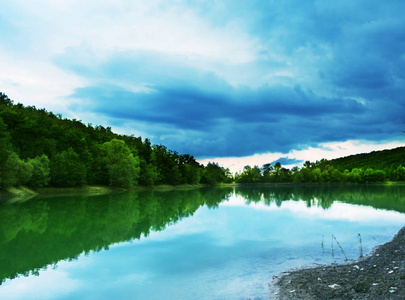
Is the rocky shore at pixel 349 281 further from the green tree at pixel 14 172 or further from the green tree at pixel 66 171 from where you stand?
the green tree at pixel 66 171

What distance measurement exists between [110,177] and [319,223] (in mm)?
72024

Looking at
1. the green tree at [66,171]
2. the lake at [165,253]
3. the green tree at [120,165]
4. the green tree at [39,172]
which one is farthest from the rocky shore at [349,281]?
the green tree at [120,165]

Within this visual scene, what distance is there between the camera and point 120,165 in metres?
92.1

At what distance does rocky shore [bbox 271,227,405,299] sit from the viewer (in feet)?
34.5

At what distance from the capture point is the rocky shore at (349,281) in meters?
10.5

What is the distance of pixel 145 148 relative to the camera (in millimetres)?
135250

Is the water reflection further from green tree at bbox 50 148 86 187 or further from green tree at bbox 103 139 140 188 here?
green tree at bbox 103 139 140 188

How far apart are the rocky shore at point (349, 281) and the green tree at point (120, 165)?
269 feet

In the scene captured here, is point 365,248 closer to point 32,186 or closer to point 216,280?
point 216,280

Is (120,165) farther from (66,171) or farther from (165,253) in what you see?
(165,253)

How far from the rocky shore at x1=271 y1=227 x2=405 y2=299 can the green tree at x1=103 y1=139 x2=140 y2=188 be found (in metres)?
81.9

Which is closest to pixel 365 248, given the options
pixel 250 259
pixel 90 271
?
pixel 250 259

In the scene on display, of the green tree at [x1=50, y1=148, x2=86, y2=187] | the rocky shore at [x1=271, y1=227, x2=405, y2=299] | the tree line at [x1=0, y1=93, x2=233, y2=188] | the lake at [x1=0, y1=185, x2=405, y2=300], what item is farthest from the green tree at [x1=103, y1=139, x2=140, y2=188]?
the rocky shore at [x1=271, y1=227, x2=405, y2=299]

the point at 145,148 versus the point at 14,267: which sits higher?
the point at 145,148
